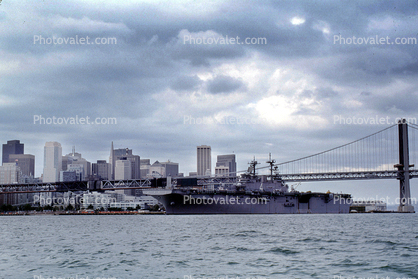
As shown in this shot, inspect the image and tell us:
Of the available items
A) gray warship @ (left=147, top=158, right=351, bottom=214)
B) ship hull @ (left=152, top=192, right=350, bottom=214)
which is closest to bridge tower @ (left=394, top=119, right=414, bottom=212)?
gray warship @ (left=147, top=158, right=351, bottom=214)

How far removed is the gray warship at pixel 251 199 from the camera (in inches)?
2208

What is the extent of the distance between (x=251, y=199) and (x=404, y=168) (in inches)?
1622

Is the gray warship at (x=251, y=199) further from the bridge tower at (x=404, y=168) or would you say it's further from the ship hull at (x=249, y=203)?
the bridge tower at (x=404, y=168)

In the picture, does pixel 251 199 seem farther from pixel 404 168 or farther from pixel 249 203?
pixel 404 168

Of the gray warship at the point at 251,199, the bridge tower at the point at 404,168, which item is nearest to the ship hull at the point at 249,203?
the gray warship at the point at 251,199

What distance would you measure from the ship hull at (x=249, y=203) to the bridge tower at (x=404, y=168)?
21311mm

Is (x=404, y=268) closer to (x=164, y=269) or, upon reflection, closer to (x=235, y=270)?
(x=235, y=270)

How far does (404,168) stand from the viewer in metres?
83.6

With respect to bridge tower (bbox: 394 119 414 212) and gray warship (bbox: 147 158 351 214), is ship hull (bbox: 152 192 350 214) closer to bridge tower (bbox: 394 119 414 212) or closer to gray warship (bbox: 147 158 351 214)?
gray warship (bbox: 147 158 351 214)

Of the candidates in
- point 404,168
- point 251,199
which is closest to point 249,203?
point 251,199

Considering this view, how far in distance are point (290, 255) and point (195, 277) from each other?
544 centimetres

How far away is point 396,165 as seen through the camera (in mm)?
85188

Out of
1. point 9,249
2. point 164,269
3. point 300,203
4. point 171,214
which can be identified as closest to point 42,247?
point 9,249

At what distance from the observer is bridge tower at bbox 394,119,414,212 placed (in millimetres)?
83750
